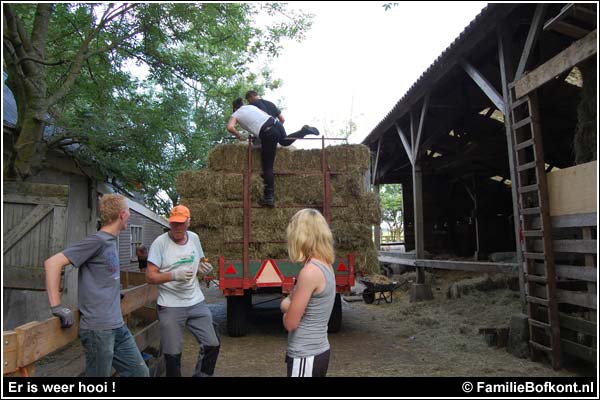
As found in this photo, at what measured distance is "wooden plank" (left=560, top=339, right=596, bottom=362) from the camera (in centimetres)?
462

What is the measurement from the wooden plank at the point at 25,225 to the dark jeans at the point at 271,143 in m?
2.82

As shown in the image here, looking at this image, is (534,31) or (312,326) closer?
(312,326)

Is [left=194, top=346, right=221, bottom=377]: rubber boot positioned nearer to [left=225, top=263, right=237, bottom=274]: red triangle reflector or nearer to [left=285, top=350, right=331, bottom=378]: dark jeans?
[left=285, top=350, right=331, bottom=378]: dark jeans

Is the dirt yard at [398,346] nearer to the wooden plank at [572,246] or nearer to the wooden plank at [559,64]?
the wooden plank at [572,246]

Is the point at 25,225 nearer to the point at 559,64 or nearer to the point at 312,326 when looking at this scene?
the point at 312,326

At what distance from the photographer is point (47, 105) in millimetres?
5391

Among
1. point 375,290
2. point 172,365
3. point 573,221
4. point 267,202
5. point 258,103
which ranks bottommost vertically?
point 375,290

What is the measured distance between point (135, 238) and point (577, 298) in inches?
599

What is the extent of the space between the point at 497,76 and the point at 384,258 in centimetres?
756

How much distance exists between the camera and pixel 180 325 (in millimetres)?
3822

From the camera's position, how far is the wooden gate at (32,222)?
15.5 ft

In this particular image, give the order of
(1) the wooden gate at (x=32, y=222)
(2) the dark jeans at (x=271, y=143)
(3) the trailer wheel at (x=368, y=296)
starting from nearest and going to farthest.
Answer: (1) the wooden gate at (x=32, y=222), (2) the dark jeans at (x=271, y=143), (3) the trailer wheel at (x=368, y=296)

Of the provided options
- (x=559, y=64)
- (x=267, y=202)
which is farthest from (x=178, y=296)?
(x=559, y=64)

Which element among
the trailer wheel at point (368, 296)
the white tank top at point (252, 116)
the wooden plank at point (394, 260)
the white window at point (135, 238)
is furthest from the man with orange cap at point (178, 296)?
the white window at point (135, 238)
